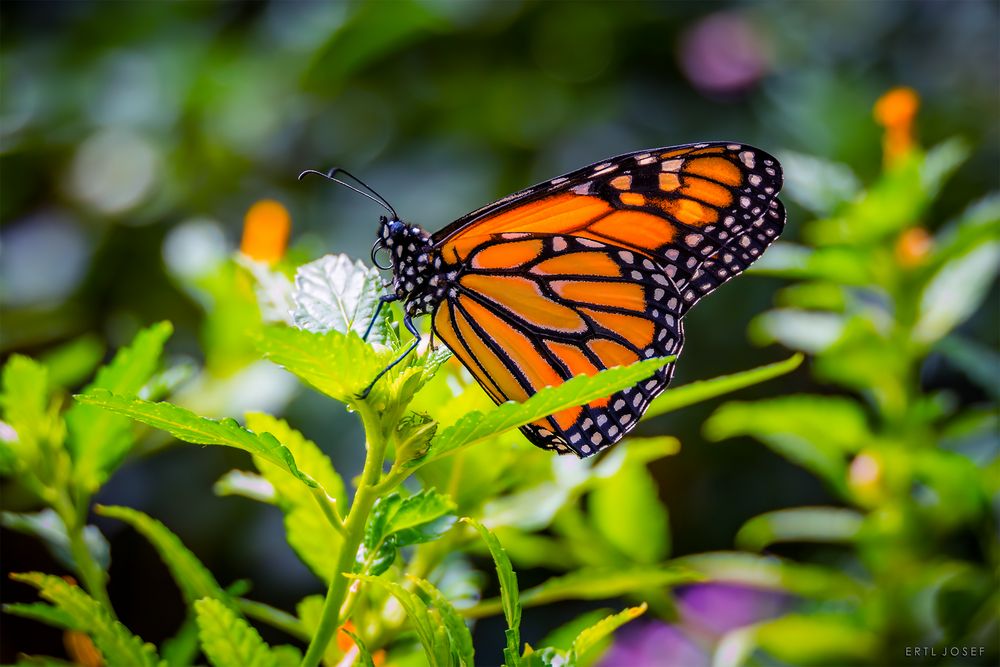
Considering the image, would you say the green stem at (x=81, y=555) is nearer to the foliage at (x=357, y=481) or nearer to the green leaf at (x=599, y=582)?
the foliage at (x=357, y=481)

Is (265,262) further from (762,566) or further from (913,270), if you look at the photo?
(913,270)

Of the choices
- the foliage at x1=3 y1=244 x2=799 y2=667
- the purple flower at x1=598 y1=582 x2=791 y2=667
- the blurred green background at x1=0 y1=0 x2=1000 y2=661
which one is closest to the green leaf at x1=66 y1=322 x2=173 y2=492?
the foliage at x1=3 y1=244 x2=799 y2=667

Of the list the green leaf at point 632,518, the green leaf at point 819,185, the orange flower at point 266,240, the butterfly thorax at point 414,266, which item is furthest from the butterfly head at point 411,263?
the green leaf at point 819,185

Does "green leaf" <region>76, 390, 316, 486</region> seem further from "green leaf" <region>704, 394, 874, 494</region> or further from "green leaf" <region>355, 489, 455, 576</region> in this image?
"green leaf" <region>704, 394, 874, 494</region>

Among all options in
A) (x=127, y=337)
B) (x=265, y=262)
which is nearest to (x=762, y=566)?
(x=265, y=262)

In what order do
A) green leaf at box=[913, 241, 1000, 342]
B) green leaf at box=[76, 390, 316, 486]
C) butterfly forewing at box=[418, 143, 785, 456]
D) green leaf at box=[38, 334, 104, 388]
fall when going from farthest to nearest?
green leaf at box=[913, 241, 1000, 342], butterfly forewing at box=[418, 143, 785, 456], green leaf at box=[38, 334, 104, 388], green leaf at box=[76, 390, 316, 486]

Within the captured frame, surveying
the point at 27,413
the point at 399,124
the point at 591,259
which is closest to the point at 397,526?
the point at 27,413

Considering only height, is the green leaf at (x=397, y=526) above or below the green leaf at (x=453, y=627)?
above
